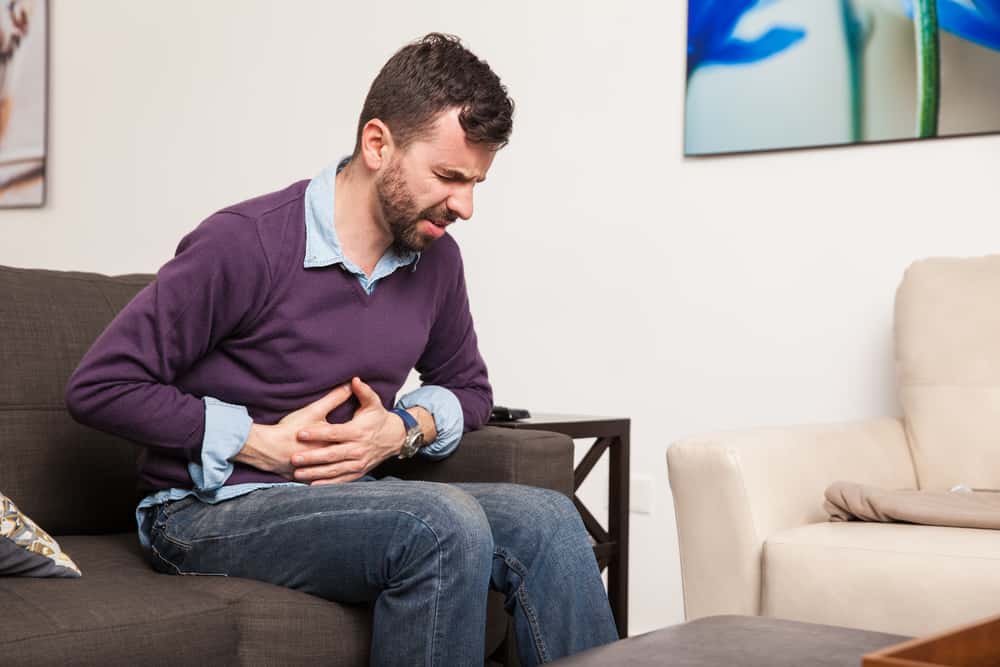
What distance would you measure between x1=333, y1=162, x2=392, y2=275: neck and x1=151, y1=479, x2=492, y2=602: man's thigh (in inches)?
13.9

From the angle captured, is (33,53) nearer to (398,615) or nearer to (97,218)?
(97,218)

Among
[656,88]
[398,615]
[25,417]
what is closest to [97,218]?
[656,88]

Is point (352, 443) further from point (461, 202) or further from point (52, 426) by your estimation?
point (52, 426)

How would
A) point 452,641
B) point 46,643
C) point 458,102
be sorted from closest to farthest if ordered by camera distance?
point 46,643
point 452,641
point 458,102

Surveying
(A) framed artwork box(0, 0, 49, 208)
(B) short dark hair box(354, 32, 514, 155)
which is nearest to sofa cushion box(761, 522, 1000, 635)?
(B) short dark hair box(354, 32, 514, 155)

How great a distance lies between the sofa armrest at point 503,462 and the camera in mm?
1848

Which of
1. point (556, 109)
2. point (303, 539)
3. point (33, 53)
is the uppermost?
point (33, 53)

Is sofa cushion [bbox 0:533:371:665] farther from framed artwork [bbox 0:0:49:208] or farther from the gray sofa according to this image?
framed artwork [bbox 0:0:49:208]

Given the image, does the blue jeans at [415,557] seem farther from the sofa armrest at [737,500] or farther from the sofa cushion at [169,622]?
the sofa armrest at [737,500]

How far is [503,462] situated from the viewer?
185 cm

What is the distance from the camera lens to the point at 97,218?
409 centimetres

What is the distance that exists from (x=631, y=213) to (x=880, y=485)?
1060 mm

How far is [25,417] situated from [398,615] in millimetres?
755

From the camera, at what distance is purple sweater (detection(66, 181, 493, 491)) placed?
4.93 ft
